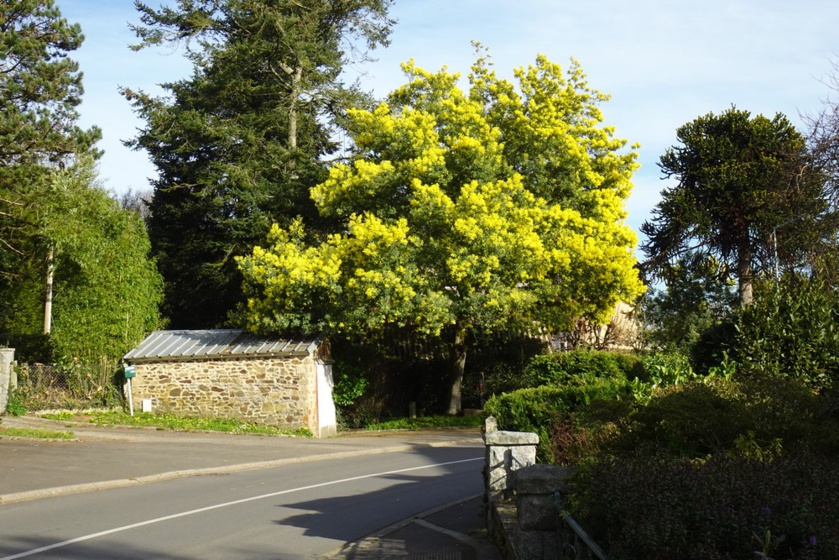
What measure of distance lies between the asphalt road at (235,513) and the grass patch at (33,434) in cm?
615

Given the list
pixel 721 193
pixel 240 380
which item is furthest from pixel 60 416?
pixel 721 193

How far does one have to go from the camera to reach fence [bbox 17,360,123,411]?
85.5 ft

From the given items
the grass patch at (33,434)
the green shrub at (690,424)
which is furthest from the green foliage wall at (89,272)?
the green shrub at (690,424)

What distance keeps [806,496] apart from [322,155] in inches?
1365

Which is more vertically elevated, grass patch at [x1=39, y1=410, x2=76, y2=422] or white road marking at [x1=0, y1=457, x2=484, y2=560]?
grass patch at [x1=39, y1=410, x2=76, y2=422]

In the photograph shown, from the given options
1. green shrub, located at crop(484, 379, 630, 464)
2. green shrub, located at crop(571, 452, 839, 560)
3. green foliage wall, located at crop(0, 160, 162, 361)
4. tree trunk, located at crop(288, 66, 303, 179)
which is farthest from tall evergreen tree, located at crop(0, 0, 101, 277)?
green shrub, located at crop(571, 452, 839, 560)

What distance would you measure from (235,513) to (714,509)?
922 centimetres

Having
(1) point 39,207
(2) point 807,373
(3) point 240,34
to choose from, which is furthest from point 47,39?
(2) point 807,373

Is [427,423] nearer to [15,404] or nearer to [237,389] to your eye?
[237,389]

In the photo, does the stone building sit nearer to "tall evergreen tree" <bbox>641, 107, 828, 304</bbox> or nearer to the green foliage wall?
the green foliage wall

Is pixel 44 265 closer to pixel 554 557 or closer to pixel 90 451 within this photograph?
pixel 90 451

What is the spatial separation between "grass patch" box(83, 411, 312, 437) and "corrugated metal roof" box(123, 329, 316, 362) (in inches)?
76.6

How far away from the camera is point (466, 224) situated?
25.8 metres

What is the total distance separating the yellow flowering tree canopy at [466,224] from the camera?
26.2 meters
